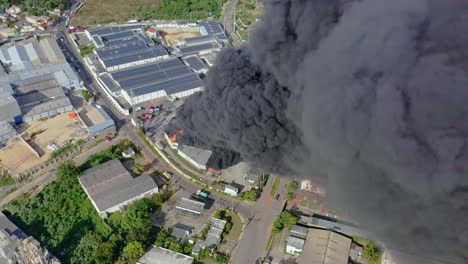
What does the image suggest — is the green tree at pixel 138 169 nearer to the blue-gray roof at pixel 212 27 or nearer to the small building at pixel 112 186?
the small building at pixel 112 186

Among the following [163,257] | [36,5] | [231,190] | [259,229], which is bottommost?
[163,257]

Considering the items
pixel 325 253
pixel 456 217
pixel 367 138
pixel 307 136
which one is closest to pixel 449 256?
pixel 456 217

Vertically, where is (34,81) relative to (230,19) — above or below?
below

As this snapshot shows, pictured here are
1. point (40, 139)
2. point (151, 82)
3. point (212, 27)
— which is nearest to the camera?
point (40, 139)

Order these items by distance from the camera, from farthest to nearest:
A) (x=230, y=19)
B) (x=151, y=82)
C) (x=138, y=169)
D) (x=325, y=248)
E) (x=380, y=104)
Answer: (x=230, y=19) < (x=151, y=82) < (x=138, y=169) < (x=325, y=248) < (x=380, y=104)

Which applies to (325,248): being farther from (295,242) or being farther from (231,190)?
(231,190)

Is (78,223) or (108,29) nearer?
(78,223)

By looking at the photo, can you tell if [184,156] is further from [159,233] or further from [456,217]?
[456,217]

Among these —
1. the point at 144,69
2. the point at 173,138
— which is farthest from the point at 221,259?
the point at 144,69
